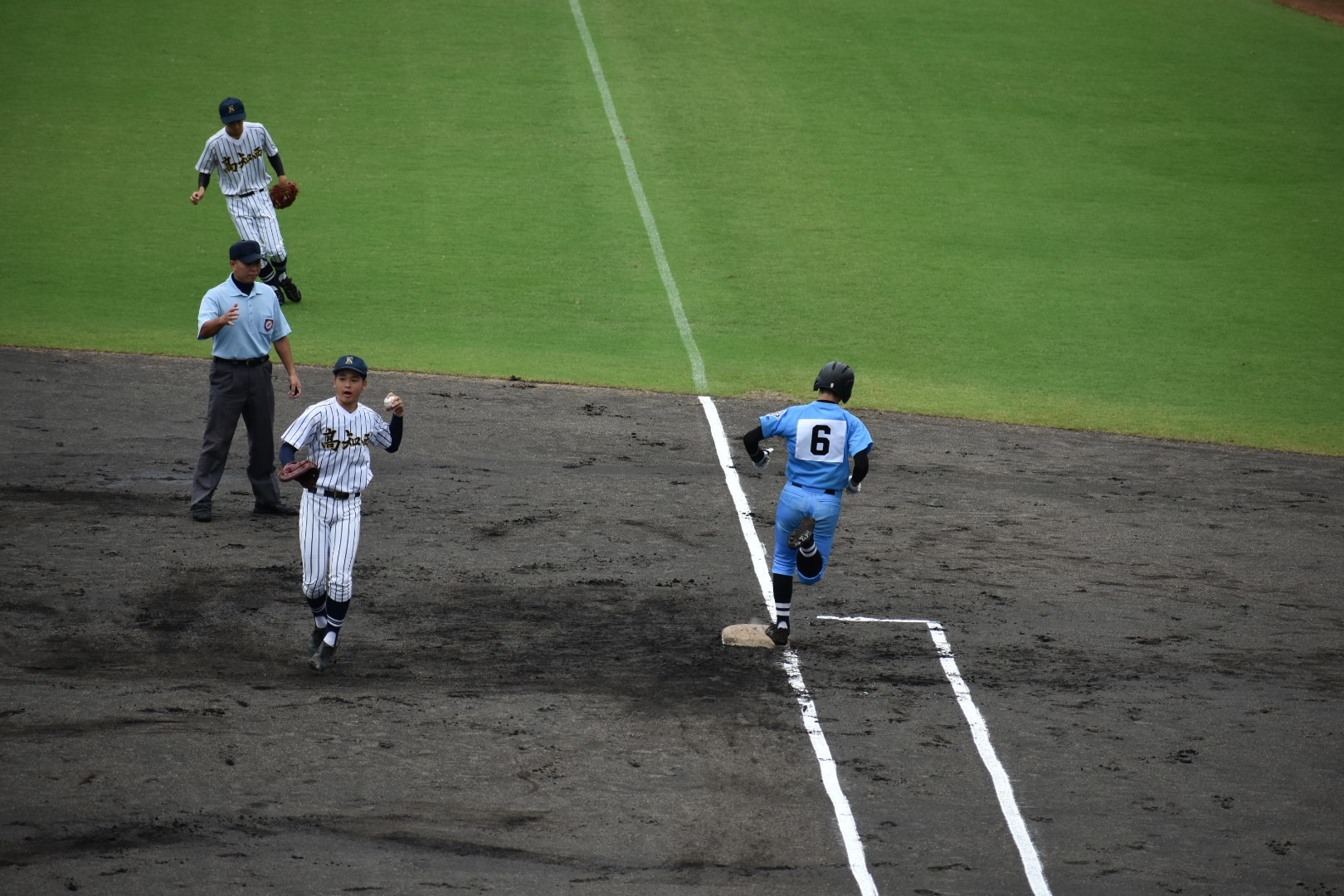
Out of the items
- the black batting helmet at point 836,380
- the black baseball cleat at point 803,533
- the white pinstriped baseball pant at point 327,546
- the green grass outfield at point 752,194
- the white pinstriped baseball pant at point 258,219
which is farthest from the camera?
the green grass outfield at point 752,194

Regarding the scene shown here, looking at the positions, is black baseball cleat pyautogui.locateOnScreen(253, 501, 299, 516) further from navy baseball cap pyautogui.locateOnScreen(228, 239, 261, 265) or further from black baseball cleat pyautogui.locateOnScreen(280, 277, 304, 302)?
black baseball cleat pyautogui.locateOnScreen(280, 277, 304, 302)

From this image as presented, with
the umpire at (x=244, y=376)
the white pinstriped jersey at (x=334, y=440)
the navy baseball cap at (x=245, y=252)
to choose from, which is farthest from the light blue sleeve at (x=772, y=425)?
the navy baseball cap at (x=245, y=252)

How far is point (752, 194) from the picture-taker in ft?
71.1

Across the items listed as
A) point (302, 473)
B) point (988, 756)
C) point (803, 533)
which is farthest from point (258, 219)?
point (988, 756)

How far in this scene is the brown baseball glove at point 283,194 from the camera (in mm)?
15109

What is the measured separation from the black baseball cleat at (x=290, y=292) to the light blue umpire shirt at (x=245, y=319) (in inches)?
254

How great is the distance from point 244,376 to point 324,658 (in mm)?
3352

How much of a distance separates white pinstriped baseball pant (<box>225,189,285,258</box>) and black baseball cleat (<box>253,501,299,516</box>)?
5.15 metres

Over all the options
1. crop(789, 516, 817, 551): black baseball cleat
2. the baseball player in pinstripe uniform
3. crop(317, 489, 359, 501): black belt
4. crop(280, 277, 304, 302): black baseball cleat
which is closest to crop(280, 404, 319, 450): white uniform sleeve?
crop(317, 489, 359, 501): black belt

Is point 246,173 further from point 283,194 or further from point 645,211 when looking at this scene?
point 645,211

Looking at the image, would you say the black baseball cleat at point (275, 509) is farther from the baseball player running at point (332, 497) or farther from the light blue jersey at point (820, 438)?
the light blue jersey at point (820, 438)

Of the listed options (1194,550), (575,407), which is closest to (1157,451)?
(1194,550)

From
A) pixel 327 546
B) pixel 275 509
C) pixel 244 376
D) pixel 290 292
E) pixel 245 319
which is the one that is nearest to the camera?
pixel 327 546

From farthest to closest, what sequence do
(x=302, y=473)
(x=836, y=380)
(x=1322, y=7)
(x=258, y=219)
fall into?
(x=1322, y=7), (x=258, y=219), (x=836, y=380), (x=302, y=473)
